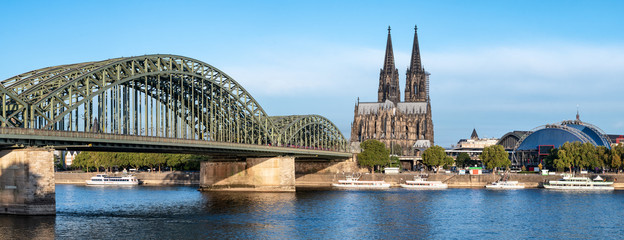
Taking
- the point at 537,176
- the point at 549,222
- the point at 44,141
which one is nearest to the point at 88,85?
the point at 44,141

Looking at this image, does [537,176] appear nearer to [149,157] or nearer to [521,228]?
[521,228]

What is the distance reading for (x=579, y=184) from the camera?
460 feet

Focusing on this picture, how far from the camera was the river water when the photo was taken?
67.2 metres

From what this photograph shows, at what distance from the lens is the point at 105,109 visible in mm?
87875

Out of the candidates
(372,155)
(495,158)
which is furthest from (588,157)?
(372,155)

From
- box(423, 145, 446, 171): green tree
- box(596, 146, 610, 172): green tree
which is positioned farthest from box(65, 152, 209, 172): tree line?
box(596, 146, 610, 172): green tree

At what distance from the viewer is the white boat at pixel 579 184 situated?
137 metres

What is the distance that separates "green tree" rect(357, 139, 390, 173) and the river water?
2401 inches

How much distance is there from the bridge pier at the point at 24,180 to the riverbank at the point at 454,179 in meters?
91.3

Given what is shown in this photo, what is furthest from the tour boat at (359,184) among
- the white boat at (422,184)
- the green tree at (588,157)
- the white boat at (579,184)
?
the green tree at (588,157)

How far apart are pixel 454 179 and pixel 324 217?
264 feet

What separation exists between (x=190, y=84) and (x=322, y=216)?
37312 mm

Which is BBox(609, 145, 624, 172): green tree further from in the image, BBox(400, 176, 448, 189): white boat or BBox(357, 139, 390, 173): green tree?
BBox(357, 139, 390, 173): green tree

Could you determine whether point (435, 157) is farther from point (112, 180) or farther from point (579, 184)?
point (112, 180)
